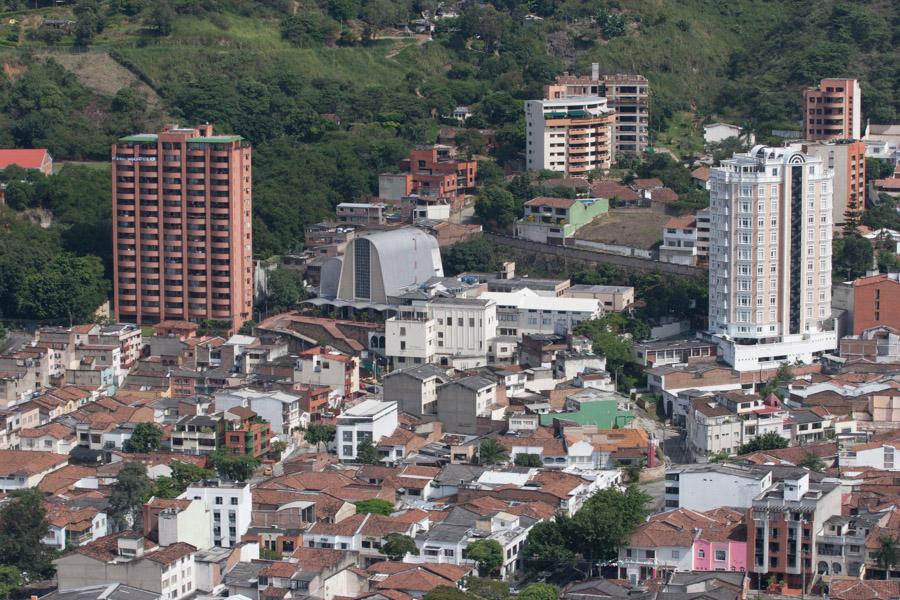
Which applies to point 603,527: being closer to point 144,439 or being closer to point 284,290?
point 144,439

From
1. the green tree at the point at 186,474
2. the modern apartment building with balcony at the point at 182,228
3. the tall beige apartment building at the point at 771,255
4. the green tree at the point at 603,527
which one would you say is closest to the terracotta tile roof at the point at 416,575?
the green tree at the point at 603,527

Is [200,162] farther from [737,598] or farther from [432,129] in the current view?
[737,598]

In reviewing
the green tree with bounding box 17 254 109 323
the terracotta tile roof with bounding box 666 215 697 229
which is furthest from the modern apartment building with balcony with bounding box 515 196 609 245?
the green tree with bounding box 17 254 109 323

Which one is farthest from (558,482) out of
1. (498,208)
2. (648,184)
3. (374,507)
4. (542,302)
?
(648,184)

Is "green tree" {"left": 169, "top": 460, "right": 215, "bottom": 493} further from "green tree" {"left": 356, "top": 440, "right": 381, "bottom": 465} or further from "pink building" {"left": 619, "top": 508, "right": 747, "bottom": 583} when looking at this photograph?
"pink building" {"left": 619, "top": 508, "right": 747, "bottom": 583}

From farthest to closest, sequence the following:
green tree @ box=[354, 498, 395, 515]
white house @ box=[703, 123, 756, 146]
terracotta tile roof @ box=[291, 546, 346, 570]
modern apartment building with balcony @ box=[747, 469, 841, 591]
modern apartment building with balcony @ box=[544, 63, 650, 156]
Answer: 1. white house @ box=[703, 123, 756, 146]
2. modern apartment building with balcony @ box=[544, 63, 650, 156]
3. green tree @ box=[354, 498, 395, 515]
4. modern apartment building with balcony @ box=[747, 469, 841, 591]
5. terracotta tile roof @ box=[291, 546, 346, 570]

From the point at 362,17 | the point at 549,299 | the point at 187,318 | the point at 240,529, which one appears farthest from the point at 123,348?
the point at 362,17
